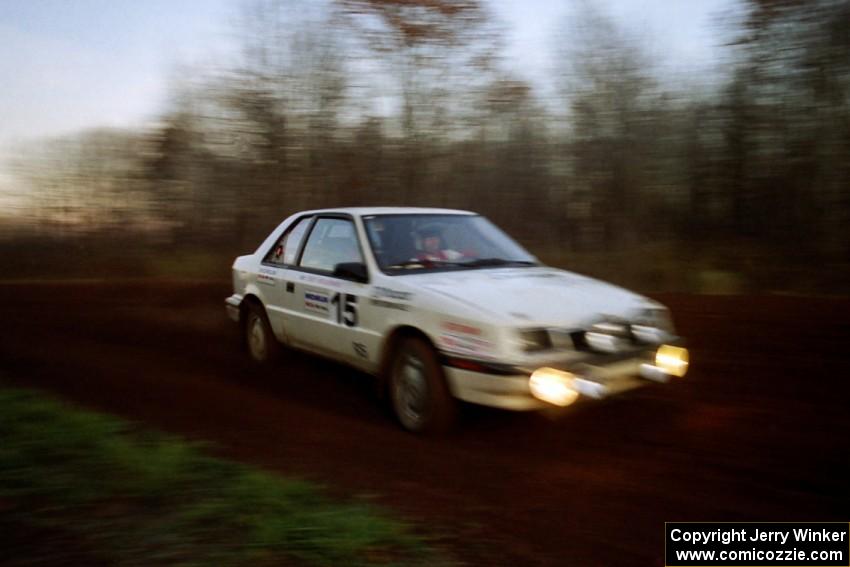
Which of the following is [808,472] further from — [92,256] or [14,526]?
A: [92,256]

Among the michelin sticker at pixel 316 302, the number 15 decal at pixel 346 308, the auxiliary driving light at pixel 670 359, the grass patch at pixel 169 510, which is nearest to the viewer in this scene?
→ the grass patch at pixel 169 510

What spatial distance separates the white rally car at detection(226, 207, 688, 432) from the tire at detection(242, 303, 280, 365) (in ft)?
0.63

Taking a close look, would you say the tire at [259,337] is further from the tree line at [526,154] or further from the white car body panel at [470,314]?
the tree line at [526,154]

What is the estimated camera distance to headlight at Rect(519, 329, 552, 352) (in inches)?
171

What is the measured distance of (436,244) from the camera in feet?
19.0

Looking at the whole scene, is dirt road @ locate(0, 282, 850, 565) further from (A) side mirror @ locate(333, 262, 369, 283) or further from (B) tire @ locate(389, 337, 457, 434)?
(A) side mirror @ locate(333, 262, 369, 283)

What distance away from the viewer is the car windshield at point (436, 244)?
5531mm

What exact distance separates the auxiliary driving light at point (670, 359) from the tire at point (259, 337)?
3631 millimetres

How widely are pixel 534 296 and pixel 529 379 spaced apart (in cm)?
68

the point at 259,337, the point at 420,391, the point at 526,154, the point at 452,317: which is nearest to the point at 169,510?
the point at 420,391

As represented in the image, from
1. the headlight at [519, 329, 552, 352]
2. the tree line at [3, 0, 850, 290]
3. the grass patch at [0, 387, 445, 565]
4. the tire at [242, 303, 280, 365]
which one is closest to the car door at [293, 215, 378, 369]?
the tire at [242, 303, 280, 365]

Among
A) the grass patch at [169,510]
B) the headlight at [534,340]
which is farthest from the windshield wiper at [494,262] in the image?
the grass patch at [169,510]

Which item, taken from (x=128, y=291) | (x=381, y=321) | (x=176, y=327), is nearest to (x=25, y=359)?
(x=176, y=327)

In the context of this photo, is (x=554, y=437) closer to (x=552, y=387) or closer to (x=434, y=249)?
(x=552, y=387)
